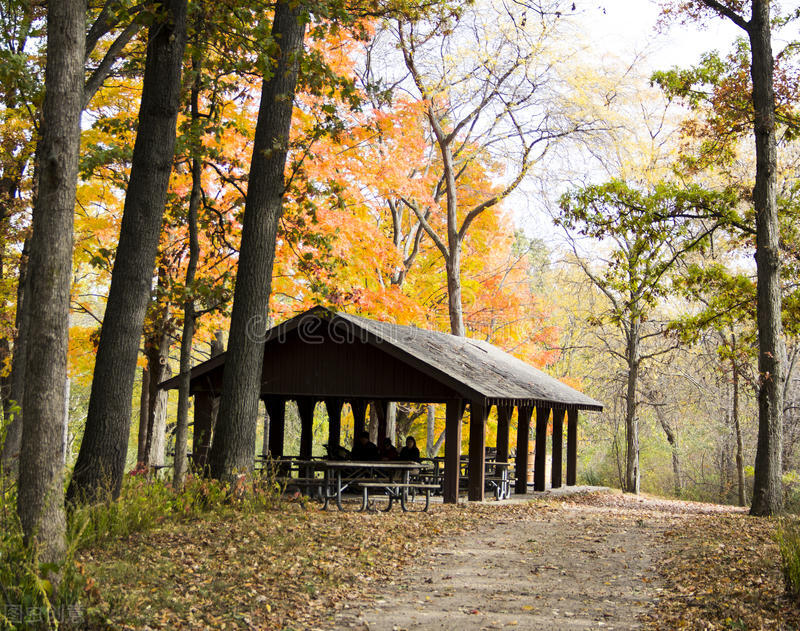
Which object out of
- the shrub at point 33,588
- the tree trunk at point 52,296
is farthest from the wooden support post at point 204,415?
the shrub at point 33,588

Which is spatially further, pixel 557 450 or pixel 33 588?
pixel 557 450

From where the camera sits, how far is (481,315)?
30.2m

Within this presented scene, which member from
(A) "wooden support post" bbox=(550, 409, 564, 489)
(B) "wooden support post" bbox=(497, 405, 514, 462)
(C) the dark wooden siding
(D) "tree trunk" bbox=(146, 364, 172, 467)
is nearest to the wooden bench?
(C) the dark wooden siding

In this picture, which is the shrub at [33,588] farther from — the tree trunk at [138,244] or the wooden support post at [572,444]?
the wooden support post at [572,444]

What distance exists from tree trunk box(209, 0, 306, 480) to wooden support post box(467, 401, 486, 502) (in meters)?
5.36

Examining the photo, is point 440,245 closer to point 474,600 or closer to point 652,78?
point 652,78

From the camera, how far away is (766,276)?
1494 centimetres

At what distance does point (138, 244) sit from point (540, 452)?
1247 centimetres

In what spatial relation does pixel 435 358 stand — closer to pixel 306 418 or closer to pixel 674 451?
pixel 306 418

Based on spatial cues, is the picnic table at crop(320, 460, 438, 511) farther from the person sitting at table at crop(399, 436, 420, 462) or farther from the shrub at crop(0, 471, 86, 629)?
the shrub at crop(0, 471, 86, 629)

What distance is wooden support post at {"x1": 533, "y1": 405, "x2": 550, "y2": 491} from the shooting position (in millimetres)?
20188

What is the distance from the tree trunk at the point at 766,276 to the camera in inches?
578

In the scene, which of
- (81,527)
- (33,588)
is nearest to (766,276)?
(81,527)

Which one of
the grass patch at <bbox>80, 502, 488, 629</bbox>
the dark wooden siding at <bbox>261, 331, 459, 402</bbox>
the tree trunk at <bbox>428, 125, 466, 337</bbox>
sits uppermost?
the tree trunk at <bbox>428, 125, 466, 337</bbox>
